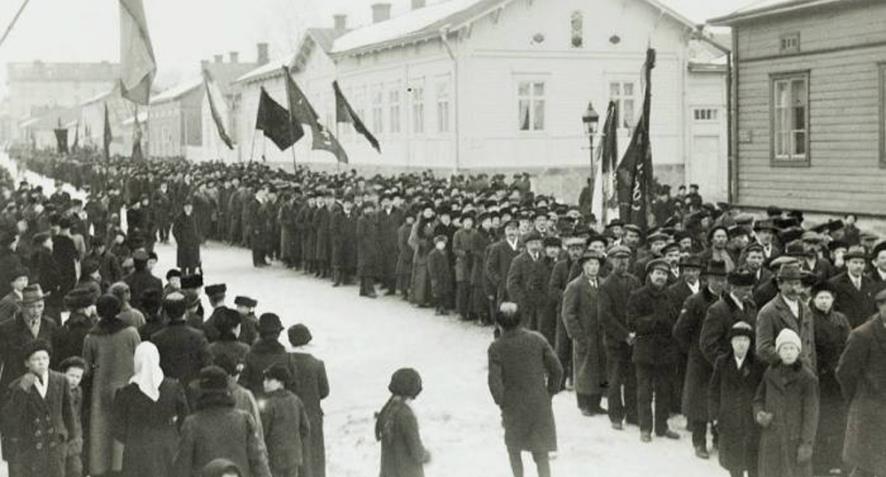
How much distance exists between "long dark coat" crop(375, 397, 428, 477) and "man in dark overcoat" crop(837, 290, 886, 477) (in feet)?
10.7

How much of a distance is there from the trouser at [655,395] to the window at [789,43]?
14959 mm

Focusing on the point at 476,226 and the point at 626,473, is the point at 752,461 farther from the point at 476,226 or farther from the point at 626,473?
the point at 476,226

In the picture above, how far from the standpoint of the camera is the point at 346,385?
13.2 metres

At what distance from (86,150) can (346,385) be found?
60172 millimetres

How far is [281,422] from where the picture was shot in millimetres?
7695

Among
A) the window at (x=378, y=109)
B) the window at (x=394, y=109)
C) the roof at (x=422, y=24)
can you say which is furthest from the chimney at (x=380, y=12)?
the window at (x=394, y=109)

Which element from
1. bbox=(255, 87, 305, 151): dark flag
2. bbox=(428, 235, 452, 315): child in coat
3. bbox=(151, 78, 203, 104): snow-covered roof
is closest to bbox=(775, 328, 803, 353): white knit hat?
bbox=(428, 235, 452, 315): child in coat

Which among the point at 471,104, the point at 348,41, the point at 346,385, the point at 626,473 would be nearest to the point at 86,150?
the point at 348,41

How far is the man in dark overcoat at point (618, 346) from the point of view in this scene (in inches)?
436

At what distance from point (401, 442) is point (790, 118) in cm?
1882

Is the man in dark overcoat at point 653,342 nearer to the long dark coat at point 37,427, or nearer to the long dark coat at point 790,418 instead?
the long dark coat at point 790,418

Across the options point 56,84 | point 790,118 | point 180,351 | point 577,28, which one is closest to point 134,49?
point 180,351

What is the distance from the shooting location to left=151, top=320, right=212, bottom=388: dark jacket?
8.91 m

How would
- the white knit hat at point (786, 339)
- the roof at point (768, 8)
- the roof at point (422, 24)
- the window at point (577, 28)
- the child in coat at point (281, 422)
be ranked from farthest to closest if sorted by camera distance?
the window at point (577, 28), the roof at point (422, 24), the roof at point (768, 8), the white knit hat at point (786, 339), the child in coat at point (281, 422)
